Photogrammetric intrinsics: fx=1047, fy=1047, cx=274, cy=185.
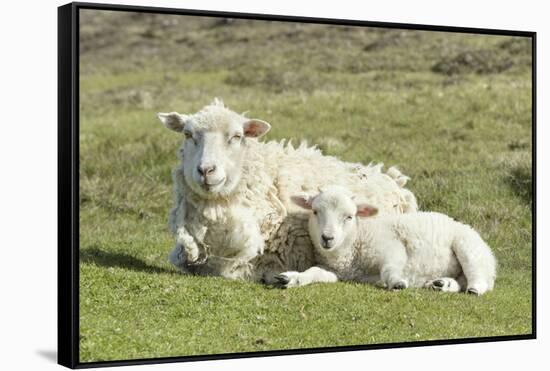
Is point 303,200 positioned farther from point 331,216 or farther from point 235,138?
point 235,138

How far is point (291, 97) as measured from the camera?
2005cm

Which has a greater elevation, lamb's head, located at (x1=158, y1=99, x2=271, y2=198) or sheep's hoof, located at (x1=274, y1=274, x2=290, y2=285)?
lamb's head, located at (x1=158, y1=99, x2=271, y2=198)

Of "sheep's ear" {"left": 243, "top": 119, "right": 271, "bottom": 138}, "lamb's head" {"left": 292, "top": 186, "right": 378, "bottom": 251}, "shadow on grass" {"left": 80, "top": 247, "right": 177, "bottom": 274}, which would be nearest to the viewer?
"lamb's head" {"left": 292, "top": 186, "right": 378, "bottom": 251}

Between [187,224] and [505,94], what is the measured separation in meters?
8.90

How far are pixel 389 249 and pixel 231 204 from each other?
175cm

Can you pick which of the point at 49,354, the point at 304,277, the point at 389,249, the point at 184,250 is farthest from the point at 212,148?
the point at 49,354

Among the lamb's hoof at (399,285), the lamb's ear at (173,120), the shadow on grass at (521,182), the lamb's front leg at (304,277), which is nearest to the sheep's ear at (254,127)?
the lamb's ear at (173,120)

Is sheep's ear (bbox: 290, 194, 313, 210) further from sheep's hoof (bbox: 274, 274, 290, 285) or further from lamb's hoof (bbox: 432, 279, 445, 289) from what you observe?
lamb's hoof (bbox: 432, 279, 445, 289)

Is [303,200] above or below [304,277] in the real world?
above

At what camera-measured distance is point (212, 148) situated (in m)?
10.6

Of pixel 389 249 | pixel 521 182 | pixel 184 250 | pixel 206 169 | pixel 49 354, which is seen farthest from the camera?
pixel 521 182

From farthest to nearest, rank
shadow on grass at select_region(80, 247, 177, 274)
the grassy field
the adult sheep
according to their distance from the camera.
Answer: shadow on grass at select_region(80, 247, 177, 274), the adult sheep, the grassy field

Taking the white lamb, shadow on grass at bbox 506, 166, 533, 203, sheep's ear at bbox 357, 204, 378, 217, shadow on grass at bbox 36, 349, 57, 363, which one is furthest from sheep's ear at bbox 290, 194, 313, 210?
shadow on grass at bbox 506, 166, 533, 203

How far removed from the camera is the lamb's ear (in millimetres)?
10812
